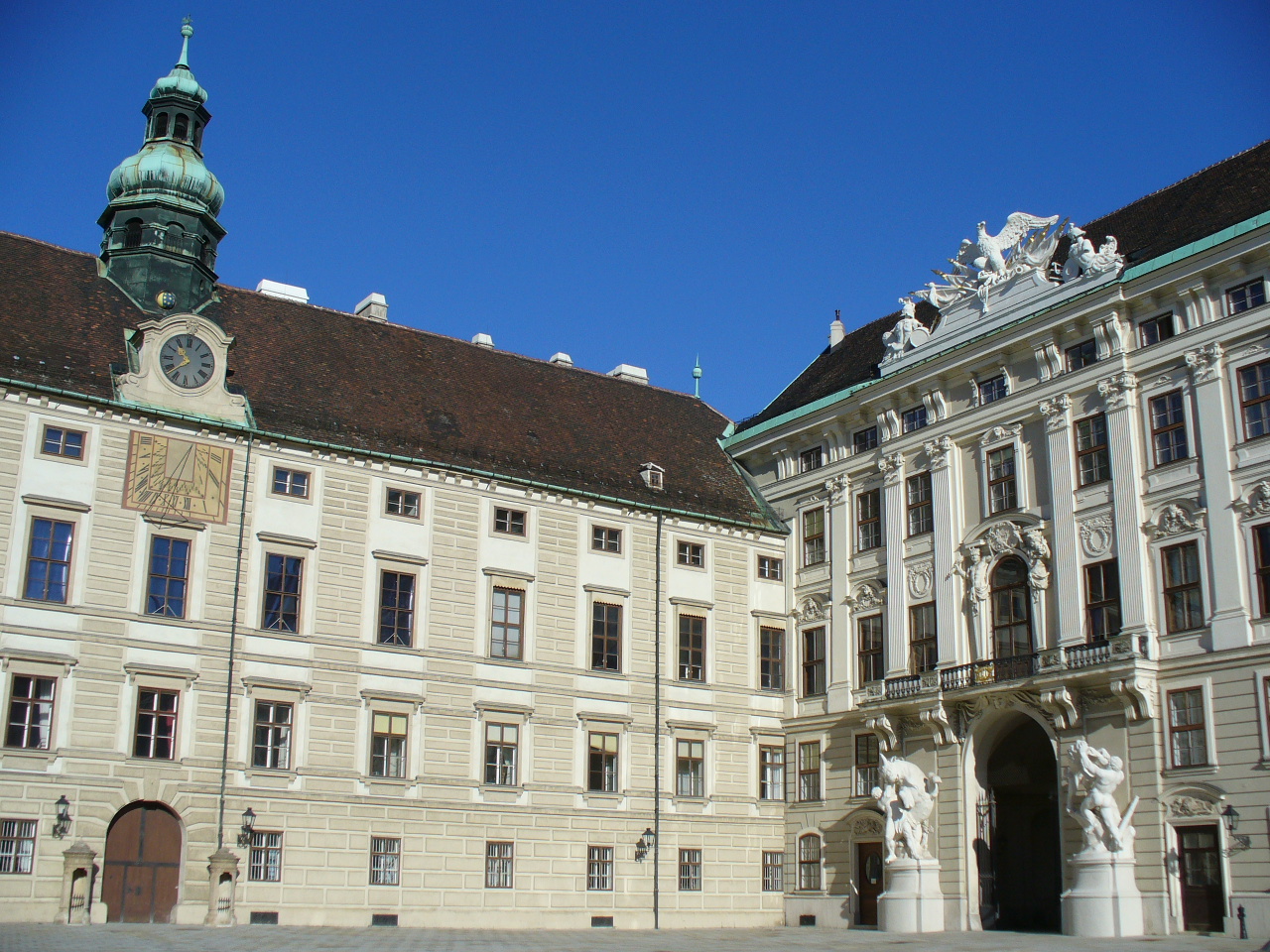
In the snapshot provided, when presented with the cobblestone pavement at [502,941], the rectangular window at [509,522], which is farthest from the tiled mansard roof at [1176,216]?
the cobblestone pavement at [502,941]

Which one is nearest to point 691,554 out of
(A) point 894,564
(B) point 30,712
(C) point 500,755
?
(A) point 894,564

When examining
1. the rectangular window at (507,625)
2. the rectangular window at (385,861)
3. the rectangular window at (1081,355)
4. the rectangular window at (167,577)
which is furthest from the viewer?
the rectangular window at (507,625)

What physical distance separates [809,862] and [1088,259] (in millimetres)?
18978

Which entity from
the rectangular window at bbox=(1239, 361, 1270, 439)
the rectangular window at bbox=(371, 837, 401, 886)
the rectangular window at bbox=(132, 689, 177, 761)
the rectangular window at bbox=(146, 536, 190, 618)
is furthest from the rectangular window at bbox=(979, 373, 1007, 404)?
the rectangular window at bbox=(132, 689, 177, 761)

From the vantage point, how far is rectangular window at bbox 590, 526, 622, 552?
4059cm

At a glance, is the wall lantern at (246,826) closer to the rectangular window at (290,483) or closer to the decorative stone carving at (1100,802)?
the rectangular window at (290,483)

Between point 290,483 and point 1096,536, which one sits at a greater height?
point 290,483

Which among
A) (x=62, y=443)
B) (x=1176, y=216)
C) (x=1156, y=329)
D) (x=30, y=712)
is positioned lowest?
(x=30, y=712)

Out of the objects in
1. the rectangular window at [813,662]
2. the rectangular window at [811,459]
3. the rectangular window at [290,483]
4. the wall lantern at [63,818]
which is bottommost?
the wall lantern at [63,818]

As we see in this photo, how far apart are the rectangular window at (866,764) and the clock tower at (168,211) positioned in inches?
917

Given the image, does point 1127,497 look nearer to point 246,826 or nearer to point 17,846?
point 246,826

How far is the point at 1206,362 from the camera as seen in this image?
31.8m

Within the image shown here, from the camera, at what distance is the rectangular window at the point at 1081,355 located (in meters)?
34.8

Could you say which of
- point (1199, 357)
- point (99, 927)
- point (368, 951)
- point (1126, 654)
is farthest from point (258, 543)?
point (1199, 357)
